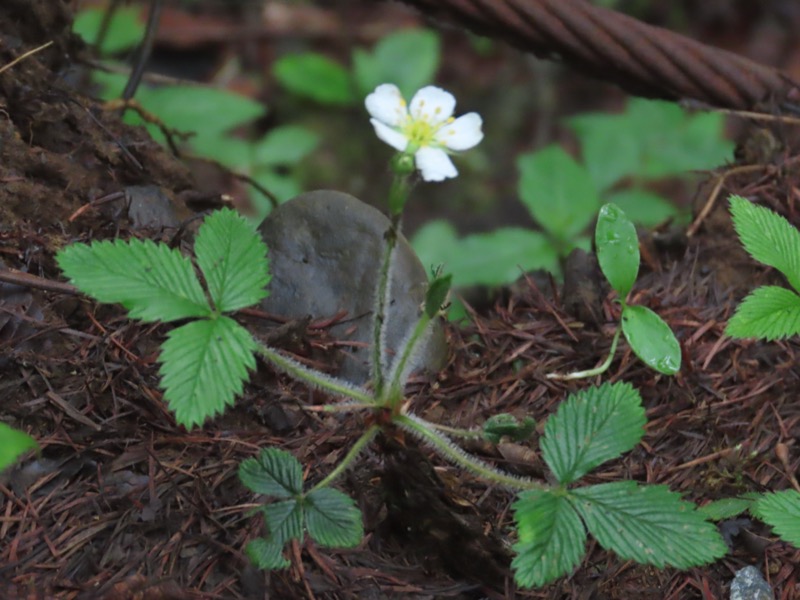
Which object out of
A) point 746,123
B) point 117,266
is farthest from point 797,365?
point 117,266

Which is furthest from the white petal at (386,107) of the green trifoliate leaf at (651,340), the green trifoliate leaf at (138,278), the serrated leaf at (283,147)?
the serrated leaf at (283,147)

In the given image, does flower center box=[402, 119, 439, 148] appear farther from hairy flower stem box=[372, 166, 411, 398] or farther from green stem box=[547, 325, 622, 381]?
green stem box=[547, 325, 622, 381]

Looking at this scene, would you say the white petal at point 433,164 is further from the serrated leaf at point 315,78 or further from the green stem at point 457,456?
the serrated leaf at point 315,78

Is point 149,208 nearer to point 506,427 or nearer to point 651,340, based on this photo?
point 506,427

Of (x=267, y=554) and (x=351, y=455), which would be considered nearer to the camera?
(x=267, y=554)

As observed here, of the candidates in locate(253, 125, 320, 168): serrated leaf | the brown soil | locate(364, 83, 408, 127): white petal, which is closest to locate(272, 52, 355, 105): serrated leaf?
locate(253, 125, 320, 168): serrated leaf

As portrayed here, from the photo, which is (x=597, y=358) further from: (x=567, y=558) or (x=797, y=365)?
(x=567, y=558)

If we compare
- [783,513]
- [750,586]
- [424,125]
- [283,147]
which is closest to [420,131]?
[424,125]
